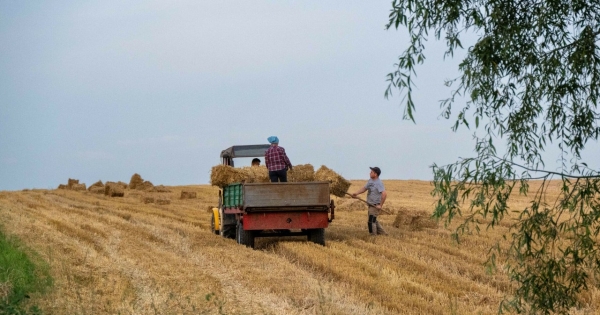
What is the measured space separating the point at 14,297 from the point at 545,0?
642 centimetres

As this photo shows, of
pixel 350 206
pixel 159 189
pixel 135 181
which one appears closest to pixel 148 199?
pixel 159 189

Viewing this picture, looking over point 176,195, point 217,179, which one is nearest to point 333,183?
point 217,179

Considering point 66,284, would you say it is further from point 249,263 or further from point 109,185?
point 109,185

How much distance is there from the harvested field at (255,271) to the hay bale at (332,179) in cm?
102

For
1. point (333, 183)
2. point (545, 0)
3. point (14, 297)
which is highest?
point (545, 0)

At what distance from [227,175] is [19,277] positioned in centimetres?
680

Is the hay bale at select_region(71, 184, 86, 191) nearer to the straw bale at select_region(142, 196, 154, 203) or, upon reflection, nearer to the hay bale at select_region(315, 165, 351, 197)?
the straw bale at select_region(142, 196, 154, 203)

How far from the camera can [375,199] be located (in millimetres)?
17125

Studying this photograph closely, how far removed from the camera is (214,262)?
1255 centimetres

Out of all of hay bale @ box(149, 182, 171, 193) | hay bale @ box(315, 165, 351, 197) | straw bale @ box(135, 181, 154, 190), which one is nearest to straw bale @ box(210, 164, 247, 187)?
hay bale @ box(315, 165, 351, 197)

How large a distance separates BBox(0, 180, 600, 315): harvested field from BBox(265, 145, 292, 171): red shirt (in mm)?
1535

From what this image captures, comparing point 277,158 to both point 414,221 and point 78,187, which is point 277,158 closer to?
point 414,221

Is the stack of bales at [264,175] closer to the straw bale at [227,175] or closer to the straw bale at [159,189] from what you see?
the straw bale at [227,175]

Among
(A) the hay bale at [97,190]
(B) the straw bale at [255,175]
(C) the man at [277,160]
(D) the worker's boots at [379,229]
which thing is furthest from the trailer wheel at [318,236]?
(A) the hay bale at [97,190]
